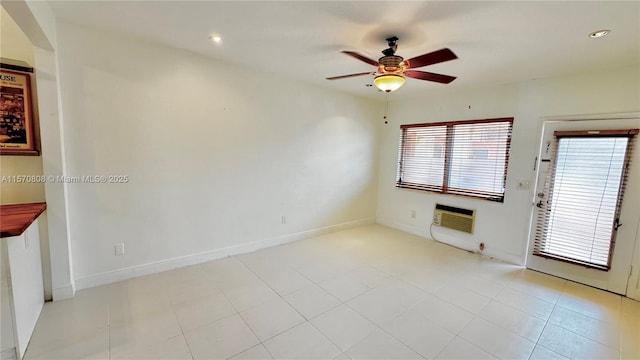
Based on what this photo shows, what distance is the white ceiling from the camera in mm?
1866

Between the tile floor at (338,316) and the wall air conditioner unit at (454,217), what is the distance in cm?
78

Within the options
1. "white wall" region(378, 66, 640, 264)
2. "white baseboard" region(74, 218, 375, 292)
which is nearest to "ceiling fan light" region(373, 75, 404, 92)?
"white wall" region(378, 66, 640, 264)

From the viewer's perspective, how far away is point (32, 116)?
2.24 metres

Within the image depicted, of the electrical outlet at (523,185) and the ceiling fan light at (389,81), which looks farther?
the electrical outlet at (523,185)

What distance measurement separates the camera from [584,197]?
9.82 feet

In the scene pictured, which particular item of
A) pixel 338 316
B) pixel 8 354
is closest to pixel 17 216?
pixel 8 354

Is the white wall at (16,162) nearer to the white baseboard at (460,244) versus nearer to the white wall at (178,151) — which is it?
the white wall at (178,151)

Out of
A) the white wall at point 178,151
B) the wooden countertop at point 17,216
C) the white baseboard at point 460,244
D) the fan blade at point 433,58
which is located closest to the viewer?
the wooden countertop at point 17,216

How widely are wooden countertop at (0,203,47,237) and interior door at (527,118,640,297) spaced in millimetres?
4940

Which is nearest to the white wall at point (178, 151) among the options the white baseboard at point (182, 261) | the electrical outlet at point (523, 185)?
the white baseboard at point (182, 261)

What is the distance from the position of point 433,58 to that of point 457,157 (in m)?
2.59

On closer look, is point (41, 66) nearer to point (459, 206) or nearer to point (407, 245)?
point (407, 245)

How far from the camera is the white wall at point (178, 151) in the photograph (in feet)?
8.21

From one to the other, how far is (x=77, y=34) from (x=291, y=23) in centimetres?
198
